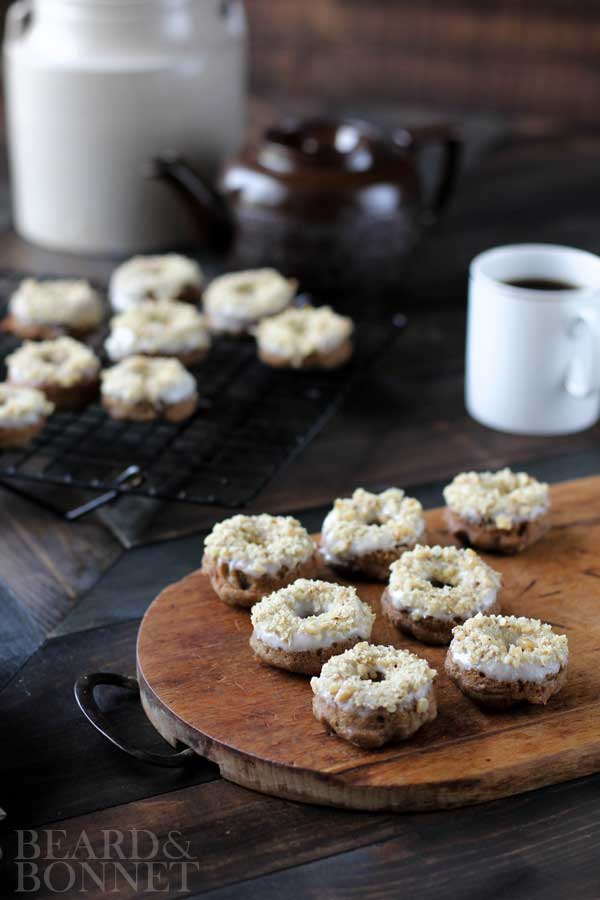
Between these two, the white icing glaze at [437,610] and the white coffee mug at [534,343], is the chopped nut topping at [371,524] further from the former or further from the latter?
the white coffee mug at [534,343]

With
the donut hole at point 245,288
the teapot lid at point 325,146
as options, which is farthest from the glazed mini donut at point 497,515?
the teapot lid at point 325,146

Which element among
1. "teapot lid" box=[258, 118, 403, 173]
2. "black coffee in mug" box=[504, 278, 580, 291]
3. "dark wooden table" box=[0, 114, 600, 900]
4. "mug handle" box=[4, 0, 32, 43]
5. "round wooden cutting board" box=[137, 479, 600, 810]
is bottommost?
"dark wooden table" box=[0, 114, 600, 900]

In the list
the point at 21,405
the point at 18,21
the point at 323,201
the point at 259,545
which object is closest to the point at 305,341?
the point at 323,201

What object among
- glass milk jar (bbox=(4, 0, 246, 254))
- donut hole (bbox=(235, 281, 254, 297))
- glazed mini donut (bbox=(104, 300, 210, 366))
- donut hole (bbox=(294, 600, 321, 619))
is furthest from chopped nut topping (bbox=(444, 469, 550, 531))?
glass milk jar (bbox=(4, 0, 246, 254))

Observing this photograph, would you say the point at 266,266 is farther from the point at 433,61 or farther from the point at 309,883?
the point at 433,61

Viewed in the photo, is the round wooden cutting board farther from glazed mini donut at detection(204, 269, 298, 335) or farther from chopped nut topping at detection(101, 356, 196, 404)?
glazed mini donut at detection(204, 269, 298, 335)

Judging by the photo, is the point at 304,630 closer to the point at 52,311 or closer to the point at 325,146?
the point at 52,311
